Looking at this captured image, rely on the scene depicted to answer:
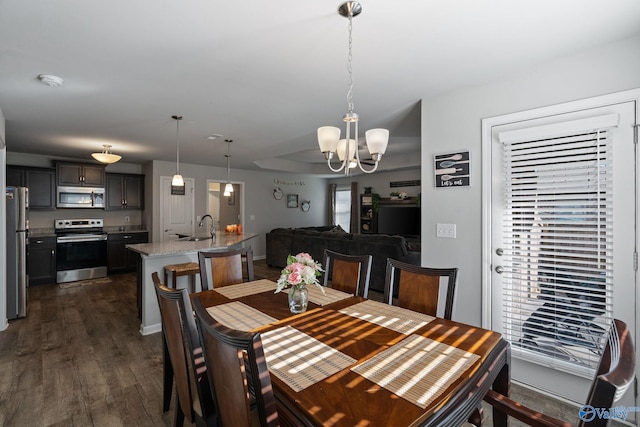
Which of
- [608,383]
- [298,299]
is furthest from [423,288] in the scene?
[608,383]

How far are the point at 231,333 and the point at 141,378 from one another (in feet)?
7.21

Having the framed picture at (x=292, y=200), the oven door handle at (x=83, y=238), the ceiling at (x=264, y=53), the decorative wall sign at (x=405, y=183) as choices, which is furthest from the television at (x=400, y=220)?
the oven door handle at (x=83, y=238)

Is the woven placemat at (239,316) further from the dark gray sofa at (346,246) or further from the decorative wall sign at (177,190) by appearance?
the decorative wall sign at (177,190)

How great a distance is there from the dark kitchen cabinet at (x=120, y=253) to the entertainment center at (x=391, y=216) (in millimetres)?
5612

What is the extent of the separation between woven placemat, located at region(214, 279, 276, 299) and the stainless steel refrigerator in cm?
320

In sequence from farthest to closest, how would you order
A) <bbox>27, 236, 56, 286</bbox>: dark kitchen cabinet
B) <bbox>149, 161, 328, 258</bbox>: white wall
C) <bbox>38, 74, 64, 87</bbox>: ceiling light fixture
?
→ <bbox>149, 161, 328, 258</bbox>: white wall < <bbox>27, 236, 56, 286</bbox>: dark kitchen cabinet < <bbox>38, 74, 64, 87</bbox>: ceiling light fixture

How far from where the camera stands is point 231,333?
3.18 feet

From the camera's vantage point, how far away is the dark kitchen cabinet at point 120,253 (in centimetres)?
616

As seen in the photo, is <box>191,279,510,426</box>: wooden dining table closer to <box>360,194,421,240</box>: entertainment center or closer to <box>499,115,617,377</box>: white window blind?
<box>499,115,617,377</box>: white window blind

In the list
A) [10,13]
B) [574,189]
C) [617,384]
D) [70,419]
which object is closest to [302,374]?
[617,384]

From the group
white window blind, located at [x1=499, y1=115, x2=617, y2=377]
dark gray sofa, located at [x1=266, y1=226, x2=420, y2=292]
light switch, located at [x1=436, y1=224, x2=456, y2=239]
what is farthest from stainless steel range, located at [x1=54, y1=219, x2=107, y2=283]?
white window blind, located at [x1=499, y1=115, x2=617, y2=377]

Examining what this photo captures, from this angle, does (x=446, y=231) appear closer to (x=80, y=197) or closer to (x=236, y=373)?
(x=236, y=373)

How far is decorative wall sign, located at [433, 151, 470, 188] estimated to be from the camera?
2.74 meters

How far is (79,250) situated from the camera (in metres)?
5.77
